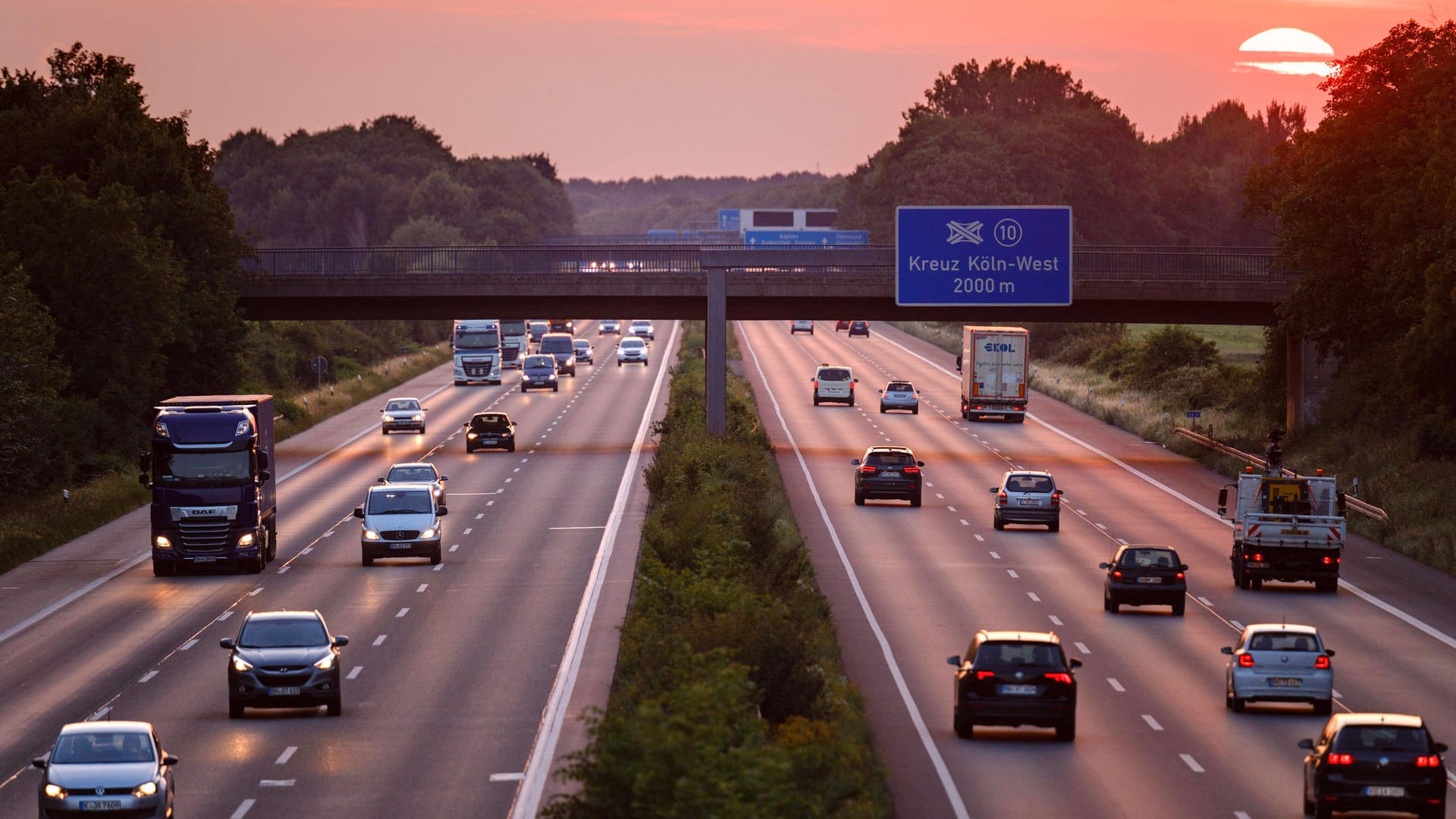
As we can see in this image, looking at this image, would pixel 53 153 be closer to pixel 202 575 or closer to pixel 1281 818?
pixel 202 575

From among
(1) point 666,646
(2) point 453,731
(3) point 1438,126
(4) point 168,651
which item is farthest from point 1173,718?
(3) point 1438,126

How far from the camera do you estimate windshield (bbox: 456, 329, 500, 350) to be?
110000 mm

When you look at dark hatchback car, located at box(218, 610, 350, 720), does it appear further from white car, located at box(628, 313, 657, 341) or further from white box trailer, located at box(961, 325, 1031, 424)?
white car, located at box(628, 313, 657, 341)

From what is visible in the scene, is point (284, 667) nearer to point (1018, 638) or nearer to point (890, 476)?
point (1018, 638)

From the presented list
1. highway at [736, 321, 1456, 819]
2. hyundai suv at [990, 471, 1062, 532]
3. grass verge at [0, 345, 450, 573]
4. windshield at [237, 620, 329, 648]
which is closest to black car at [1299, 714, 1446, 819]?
highway at [736, 321, 1456, 819]

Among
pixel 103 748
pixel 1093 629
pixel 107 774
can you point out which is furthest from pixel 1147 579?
pixel 107 774

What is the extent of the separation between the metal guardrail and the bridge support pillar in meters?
18.2

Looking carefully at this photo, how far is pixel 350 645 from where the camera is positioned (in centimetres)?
3553

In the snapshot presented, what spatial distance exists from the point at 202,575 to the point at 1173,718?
25.6m

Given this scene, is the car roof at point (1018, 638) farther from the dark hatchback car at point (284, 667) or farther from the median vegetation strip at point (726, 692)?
the dark hatchback car at point (284, 667)

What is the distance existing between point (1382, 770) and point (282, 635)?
15.4 meters

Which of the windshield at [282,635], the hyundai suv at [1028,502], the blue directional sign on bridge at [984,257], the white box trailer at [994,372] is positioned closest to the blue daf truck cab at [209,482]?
the windshield at [282,635]

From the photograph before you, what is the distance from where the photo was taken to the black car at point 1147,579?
3938 centimetres

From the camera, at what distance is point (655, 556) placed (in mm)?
39438
